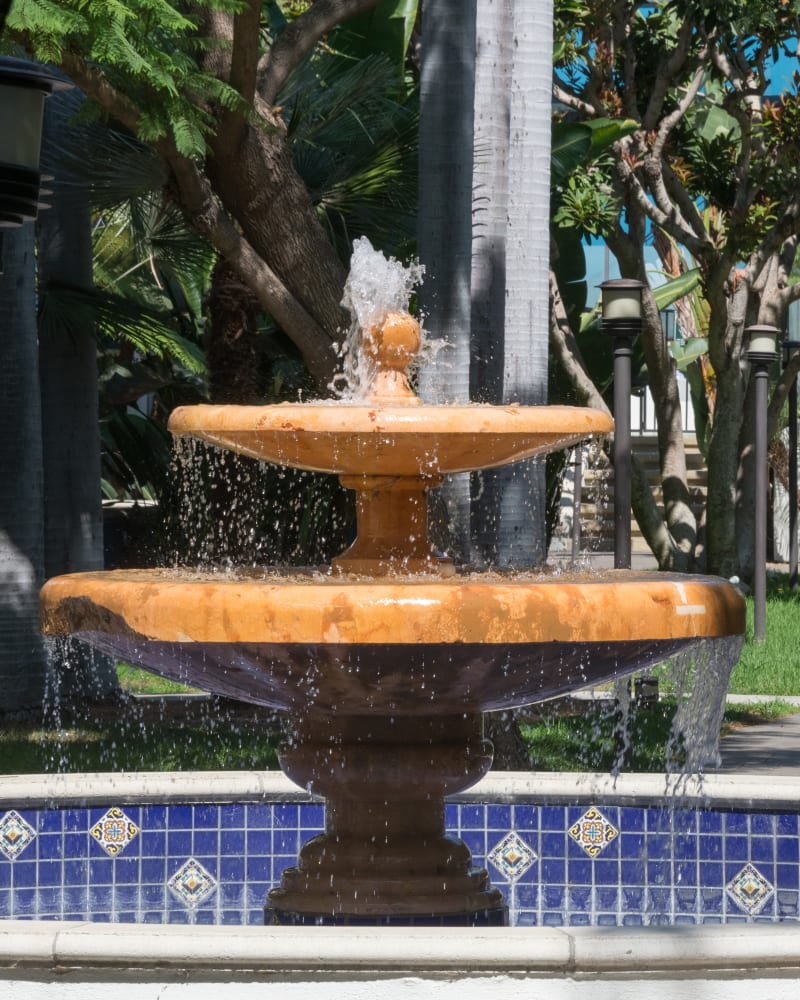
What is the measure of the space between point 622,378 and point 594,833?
5.36 meters

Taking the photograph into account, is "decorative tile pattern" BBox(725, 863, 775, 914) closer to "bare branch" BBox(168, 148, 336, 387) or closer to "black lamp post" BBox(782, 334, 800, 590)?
"bare branch" BBox(168, 148, 336, 387)

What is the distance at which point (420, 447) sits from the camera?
4.73 m

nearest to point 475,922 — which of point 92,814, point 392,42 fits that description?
point 92,814

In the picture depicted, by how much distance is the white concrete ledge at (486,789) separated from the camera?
610 centimetres

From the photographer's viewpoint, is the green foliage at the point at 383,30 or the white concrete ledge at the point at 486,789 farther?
the green foliage at the point at 383,30

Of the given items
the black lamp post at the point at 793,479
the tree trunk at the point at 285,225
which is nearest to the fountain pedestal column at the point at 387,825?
the tree trunk at the point at 285,225

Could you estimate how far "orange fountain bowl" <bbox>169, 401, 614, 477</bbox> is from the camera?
457 centimetres

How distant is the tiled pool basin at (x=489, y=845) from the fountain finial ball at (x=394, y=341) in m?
1.79

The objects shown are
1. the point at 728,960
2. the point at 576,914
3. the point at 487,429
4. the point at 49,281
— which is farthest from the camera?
the point at 49,281

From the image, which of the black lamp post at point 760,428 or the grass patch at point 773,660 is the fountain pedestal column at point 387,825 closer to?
the grass patch at point 773,660

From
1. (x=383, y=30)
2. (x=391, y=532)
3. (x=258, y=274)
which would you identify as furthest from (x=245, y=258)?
(x=383, y=30)

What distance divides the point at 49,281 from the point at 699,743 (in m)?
9.14

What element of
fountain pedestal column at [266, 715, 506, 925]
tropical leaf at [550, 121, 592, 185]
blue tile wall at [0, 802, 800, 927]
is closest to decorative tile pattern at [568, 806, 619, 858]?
blue tile wall at [0, 802, 800, 927]

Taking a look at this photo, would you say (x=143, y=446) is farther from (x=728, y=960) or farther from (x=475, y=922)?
(x=728, y=960)
